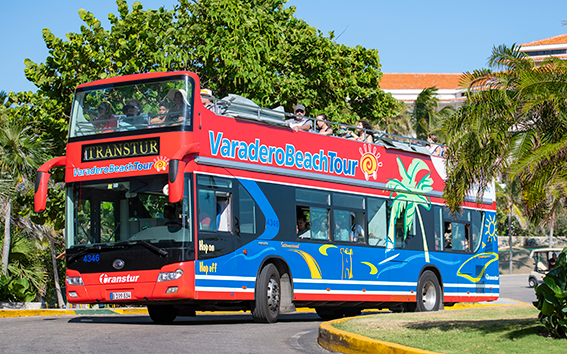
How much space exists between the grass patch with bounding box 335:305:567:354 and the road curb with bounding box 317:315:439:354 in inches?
10.2

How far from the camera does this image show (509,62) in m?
10.8

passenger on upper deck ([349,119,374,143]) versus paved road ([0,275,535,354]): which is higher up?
passenger on upper deck ([349,119,374,143])

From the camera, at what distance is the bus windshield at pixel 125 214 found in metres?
11.8

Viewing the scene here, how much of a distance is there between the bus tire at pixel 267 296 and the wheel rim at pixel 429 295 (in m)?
5.62

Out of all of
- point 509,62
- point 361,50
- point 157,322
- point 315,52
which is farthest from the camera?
point 361,50

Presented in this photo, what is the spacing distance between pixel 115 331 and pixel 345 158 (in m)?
6.77

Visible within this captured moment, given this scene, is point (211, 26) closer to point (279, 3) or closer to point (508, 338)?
point (279, 3)

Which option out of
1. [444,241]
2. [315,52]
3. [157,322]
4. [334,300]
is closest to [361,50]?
[315,52]

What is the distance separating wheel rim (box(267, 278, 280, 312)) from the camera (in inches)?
532

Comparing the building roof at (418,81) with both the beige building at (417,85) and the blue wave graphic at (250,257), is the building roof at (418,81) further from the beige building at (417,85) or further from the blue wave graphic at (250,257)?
the blue wave graphic at (250,257)

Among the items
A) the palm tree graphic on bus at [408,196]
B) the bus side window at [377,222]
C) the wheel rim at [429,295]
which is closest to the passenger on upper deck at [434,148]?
the palm tree graphic on bus at [408,196]

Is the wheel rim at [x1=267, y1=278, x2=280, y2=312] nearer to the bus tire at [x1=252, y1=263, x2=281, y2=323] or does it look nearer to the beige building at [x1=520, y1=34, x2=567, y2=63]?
the bus tire at [x1=252, y1=263, x2=281, y2=323]

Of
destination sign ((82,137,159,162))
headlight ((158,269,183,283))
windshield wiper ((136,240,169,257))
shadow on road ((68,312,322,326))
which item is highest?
destination sign ((82,137,159,162))

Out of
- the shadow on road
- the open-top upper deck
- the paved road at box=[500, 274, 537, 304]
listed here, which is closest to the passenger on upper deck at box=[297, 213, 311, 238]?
the open-top upper deck
